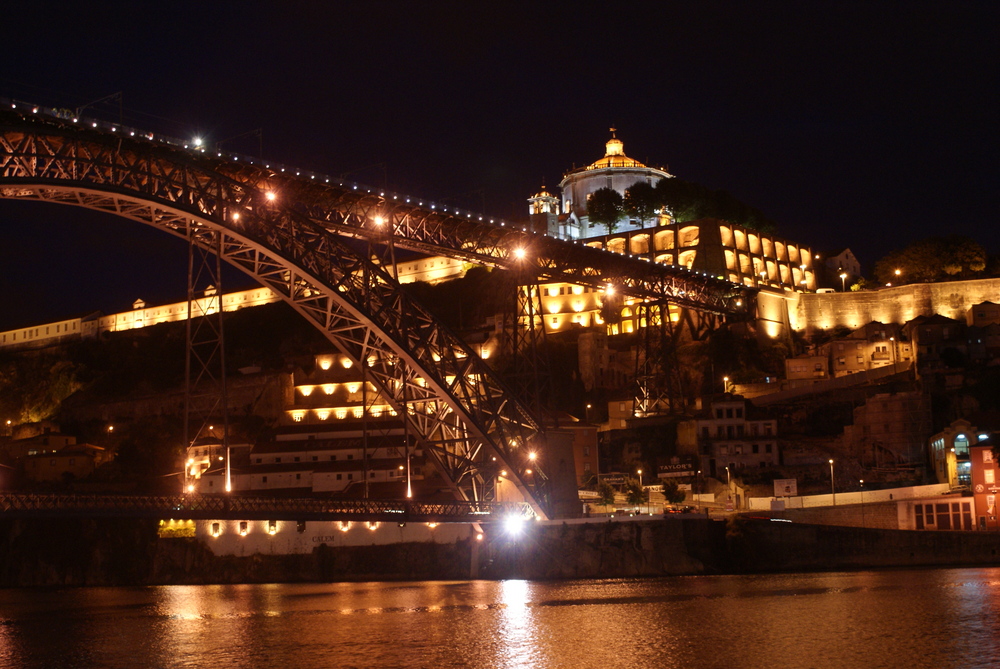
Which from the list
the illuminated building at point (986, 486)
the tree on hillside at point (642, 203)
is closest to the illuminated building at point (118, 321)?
the tree on hillside at point (642, 203)

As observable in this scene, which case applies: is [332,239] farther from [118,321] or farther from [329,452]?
[118,321]

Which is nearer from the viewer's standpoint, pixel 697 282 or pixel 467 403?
pixel 467 403

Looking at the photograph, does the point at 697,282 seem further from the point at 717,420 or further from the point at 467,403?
the point at 467,403

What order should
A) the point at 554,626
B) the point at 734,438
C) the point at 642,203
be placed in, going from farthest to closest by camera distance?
the point at 642,203, the point at 734,438, the point at 554,626

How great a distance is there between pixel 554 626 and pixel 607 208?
68.7 meters

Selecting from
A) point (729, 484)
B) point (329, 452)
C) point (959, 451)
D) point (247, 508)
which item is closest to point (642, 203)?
point (329, 452)

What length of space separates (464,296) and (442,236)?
41.7m

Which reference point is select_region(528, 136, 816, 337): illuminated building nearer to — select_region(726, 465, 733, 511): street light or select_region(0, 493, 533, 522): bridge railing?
select_region(726, 465, 733, 511): street light

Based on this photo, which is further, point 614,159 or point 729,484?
point 614,159

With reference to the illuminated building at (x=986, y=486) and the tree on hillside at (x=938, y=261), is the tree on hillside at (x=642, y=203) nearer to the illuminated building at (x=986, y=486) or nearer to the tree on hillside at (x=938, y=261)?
the tree on hillside at (x=938, y=261)

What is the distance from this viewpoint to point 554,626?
27.9 metres

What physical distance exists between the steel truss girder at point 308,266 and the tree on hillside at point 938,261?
51.1 m

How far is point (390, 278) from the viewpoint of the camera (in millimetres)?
38625

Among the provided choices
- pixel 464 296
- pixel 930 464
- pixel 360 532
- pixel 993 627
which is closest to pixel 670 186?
pixel 464 296
